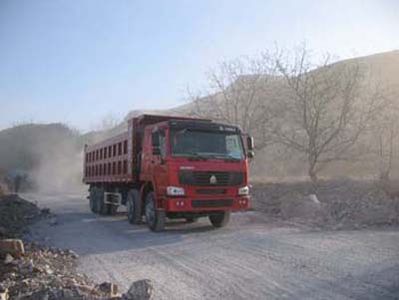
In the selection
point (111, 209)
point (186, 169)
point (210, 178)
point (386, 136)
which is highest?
point (386, 136)

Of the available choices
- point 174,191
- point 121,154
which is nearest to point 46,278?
point 174,191

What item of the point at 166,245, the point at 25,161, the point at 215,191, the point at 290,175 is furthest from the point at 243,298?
the point at 25,161

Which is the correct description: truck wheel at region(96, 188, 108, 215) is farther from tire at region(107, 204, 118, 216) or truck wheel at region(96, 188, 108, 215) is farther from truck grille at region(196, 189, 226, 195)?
truck grille at region(196, 189, 226, 195)

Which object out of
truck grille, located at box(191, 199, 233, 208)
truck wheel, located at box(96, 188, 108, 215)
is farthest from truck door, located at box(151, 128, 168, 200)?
truck wheel, located at box(96, 188, 108, 215)

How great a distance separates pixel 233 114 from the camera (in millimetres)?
32375

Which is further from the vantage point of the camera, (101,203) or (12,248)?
(101,203)

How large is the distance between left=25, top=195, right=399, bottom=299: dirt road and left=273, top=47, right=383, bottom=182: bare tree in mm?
10552

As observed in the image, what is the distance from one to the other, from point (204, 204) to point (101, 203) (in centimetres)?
865

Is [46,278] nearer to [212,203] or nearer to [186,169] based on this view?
[186,169]

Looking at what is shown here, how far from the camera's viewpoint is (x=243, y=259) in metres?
10.7

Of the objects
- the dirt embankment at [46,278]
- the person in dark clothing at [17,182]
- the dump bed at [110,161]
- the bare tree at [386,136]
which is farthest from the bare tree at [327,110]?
the person in dark clothing at [17,182]

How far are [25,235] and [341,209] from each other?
938cm

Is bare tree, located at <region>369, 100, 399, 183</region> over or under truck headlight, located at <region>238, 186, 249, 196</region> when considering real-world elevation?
over

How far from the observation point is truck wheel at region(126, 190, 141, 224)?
54.8 feet
